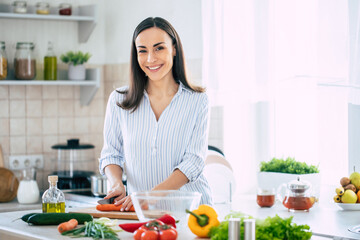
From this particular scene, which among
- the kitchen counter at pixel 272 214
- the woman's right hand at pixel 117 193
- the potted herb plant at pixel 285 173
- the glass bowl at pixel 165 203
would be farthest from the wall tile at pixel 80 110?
the glass bowl at pixel 165 203

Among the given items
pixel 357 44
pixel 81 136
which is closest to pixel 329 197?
pixel 357 44

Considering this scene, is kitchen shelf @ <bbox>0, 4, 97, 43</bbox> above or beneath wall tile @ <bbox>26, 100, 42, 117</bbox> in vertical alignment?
above

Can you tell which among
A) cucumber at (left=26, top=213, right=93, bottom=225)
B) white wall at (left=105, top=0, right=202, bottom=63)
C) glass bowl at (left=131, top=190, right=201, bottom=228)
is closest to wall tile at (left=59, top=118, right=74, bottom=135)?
white wall at (left=105, top=0, right=202, bottom=63)

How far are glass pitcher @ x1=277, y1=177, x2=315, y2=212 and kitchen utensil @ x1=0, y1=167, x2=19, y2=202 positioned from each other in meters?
1.73

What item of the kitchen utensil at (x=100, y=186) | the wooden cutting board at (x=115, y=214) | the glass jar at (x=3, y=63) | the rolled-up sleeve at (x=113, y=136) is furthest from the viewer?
the glass jar at (x=3, y=63)

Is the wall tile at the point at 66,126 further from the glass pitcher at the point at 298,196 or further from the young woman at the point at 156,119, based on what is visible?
the glass pitcher at the point at 298,196

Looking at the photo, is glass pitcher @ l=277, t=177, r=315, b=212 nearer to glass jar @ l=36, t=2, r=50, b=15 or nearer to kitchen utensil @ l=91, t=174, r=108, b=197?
kitchen utensil @ l=91, t=174, r=108, b=197

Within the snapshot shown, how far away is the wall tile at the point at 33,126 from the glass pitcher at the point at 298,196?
6.40 feet

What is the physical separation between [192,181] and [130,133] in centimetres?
32

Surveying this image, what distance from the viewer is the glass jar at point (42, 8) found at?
3924 mm

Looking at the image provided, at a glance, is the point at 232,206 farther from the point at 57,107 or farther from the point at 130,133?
the point at 57,107

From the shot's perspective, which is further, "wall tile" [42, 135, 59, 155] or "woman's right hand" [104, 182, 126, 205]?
"wall tile" [42, 135, 59, 155]

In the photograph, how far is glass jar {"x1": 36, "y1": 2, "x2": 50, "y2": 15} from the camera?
392 centimetres

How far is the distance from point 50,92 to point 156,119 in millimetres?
1887
